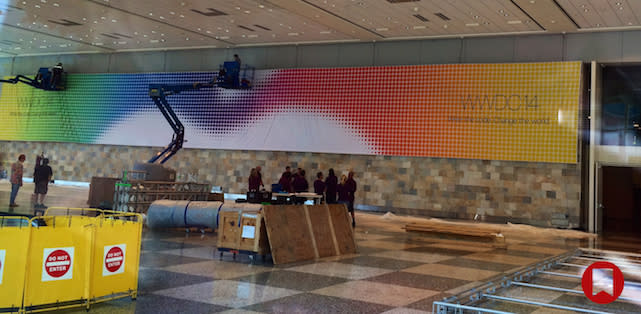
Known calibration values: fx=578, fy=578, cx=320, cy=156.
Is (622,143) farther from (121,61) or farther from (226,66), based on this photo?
(121,61)

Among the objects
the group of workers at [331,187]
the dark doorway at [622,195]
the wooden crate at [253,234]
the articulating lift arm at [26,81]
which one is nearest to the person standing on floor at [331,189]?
the group of workers at [331,187]

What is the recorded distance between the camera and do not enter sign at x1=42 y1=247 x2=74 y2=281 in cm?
545

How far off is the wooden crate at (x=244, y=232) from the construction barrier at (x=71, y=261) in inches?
141

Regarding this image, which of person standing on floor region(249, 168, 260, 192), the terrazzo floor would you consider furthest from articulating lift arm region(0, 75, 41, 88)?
the terrazzo floor

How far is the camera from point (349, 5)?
19344mm

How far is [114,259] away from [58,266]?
0.62 m

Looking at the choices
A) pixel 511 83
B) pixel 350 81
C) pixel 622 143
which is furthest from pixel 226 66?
pixel 622 143

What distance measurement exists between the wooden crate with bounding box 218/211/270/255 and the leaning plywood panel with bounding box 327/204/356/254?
1.65m

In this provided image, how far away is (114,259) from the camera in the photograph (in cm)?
606

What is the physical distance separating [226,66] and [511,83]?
1268 centimetres

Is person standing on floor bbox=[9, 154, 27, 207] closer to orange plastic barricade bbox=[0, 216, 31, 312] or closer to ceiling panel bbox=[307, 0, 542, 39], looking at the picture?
ceiling panel bbox=[307, 0, 542, 39]

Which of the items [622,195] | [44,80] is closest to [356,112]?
[622,195]

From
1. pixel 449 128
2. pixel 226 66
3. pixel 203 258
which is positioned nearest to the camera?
pixel 203 258

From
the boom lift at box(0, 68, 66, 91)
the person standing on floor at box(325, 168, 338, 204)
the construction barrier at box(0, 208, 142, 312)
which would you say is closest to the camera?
the construction barrier at box(0, 208, 142, 312)
